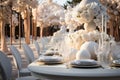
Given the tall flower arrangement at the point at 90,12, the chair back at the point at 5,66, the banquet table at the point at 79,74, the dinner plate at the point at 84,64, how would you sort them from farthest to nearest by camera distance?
1. the tall flower arrangement at the point at 90,12
2. the chair back at the point at 5,66
3. the dinner plate at the point at 84,64
4. the banquet table at the point at 79,74

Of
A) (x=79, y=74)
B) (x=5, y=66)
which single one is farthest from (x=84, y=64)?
(x=5, y=66)

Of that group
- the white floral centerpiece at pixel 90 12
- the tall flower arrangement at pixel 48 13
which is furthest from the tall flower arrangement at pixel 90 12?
the tall flower arrangement at pixel 48 13

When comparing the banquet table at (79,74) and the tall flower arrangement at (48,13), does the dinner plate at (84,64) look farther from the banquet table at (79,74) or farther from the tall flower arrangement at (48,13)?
the tall flower arrangement at (48,13)

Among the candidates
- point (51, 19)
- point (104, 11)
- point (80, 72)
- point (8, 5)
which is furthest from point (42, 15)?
point (80, 72)

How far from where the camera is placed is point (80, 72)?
2.29 meters

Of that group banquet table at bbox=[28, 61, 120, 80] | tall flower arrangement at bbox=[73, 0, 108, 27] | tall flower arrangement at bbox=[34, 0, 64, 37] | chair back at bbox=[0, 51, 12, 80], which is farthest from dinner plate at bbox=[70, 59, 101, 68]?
tall flower arrangement at bbox=[34, 0, 64, 37]

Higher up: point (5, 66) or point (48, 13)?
point (48, 13)

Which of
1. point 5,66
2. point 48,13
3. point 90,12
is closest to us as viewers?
point 5,66

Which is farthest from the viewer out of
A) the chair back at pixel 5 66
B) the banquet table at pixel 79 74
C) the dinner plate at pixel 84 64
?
the chair back at pixel 5 66

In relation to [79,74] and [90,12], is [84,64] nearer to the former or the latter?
[79,74]

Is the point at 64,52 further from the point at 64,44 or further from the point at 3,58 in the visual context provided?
the point at 3,58

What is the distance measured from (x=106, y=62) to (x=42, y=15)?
57.2 feet

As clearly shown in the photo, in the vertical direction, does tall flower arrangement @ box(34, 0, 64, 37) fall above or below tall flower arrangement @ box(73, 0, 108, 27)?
above

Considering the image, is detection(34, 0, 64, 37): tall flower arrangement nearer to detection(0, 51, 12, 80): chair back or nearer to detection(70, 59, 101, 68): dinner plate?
detection(0, 51, 12, 80): chair back
